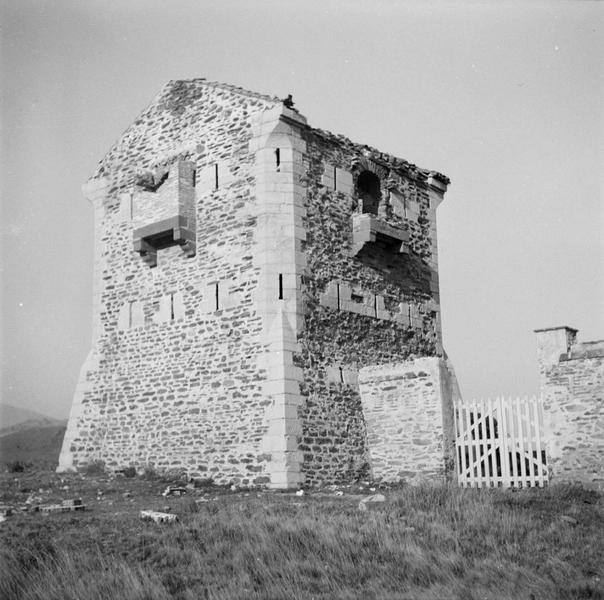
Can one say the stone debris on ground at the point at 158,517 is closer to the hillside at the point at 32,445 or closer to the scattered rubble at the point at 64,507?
the scattered rubble at the point at 64,507

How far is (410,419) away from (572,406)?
10.1 ft

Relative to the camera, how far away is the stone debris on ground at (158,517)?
33.6 feet

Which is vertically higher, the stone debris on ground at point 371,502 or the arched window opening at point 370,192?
the arched window opening at point 370,192

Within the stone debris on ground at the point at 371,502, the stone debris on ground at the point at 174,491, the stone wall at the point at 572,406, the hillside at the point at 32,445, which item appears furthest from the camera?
the hillside at the point at 32,445

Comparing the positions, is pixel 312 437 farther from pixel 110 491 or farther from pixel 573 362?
pixel 573 362

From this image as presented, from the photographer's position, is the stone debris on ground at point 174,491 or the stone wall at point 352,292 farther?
the stone wall at point 352,292

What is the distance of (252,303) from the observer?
600 inches

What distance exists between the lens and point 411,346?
17984mm

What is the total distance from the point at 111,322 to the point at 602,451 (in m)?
10.3

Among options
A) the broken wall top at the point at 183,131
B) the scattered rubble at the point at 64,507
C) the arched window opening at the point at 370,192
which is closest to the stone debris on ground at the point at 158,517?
the scattered rubble at the point at 64,507

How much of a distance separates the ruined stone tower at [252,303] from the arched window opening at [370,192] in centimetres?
3

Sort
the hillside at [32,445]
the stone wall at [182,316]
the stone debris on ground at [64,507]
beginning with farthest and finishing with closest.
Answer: the hillside at [32,445], the stone wall at [182,316], the stone debris on ground at [64,507]

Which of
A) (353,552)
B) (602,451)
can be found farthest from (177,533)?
(602,451)

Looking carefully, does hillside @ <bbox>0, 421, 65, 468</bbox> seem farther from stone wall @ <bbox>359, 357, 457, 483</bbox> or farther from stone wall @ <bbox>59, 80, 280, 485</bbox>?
stone wall @ <bbox>359, 357, 457, 483</bbox>
